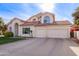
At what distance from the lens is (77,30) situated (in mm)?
5598

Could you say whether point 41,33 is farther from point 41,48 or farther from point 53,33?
point 41,48

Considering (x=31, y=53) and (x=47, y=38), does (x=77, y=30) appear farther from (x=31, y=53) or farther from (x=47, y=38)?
(x=31, y=53)

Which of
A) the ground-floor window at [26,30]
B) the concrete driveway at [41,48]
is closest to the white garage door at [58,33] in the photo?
the concrete driveway at [41,48]

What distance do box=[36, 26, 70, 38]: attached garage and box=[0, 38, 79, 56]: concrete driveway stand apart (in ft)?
0.37

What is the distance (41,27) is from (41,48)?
1.56 ft

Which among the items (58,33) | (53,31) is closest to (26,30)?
(53,31)

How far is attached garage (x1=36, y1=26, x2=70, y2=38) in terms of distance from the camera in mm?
5652

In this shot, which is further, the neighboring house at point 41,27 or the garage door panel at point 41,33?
the garage door panel at point 41,33

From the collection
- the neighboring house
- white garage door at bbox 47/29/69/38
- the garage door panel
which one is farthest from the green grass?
white garage door at bbox 47/29/69/38

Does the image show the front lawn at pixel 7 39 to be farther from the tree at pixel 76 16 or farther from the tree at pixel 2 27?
the tree at pixel 76 16

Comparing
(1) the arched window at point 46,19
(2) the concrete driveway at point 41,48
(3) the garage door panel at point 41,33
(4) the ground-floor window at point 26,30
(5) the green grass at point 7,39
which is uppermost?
(1) the arched window at point 46,19

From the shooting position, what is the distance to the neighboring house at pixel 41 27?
5629mm

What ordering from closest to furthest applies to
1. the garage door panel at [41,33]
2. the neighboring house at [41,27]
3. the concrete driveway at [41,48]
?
the concrete driveway at [41,48] < the neighboring house at [41,27] < the garage door panel at [41,33]

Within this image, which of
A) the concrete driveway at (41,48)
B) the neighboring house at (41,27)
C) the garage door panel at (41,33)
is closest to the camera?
the concrete driveway at (41,48)
